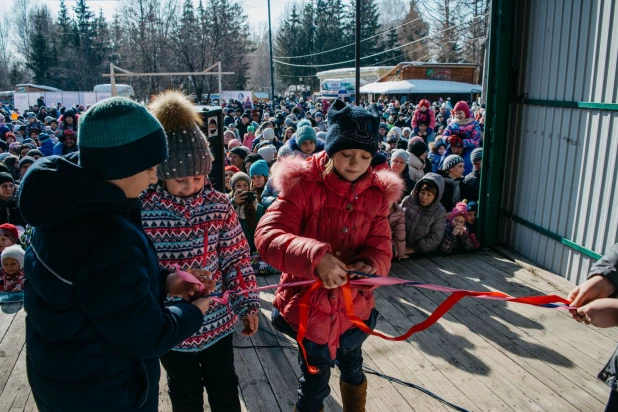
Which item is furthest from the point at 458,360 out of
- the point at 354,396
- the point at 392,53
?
the point at 392,53

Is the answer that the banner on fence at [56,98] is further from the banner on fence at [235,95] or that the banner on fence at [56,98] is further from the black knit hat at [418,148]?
the black knit hat at [418,148]

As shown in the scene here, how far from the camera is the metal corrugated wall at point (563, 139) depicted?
13.7 feet

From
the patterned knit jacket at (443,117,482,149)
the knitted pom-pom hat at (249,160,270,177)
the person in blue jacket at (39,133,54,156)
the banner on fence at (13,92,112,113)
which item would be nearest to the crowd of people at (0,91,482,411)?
the knitted pom-pom hat at (249,160,270,177)

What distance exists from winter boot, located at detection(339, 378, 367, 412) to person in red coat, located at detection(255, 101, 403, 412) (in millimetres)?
193

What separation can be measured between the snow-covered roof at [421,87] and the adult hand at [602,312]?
3255cm

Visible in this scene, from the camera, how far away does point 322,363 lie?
2.40m

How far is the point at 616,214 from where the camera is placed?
4109 millimetres

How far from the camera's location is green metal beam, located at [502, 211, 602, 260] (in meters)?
4.39

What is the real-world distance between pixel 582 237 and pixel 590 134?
0.96 meters

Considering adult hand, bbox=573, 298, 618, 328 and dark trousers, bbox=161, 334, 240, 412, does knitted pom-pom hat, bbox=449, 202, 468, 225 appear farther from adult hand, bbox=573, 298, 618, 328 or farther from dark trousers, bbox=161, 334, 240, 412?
dark trousers, bbox=161, 334, 240, 412

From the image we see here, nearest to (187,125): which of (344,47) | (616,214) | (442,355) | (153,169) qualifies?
(153,169)

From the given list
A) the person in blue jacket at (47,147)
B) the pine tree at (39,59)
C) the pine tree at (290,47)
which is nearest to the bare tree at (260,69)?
the pine tree at (290,47)

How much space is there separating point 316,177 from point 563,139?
3479mm

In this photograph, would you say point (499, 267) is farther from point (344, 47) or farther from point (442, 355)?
point (344, 47)
